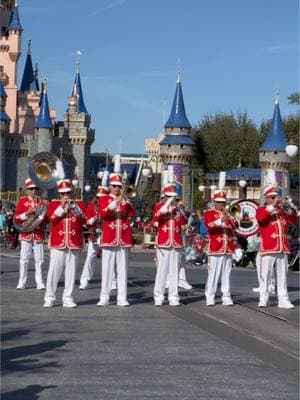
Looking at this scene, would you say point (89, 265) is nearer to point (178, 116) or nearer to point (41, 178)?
point (41, 178)

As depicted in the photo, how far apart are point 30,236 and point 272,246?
399cm

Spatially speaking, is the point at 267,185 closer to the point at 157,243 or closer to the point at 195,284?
the point at 157,243

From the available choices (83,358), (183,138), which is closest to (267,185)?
(83,358)

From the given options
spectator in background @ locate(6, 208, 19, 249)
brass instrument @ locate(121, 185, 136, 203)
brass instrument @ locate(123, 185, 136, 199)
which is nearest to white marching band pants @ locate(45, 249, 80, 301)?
brass instrument @ locate(121, 185, 136, 203)

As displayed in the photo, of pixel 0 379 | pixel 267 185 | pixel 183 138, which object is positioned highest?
pixel 183 138

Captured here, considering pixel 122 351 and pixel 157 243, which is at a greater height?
pixel 157 243

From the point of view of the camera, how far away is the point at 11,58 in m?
88.6

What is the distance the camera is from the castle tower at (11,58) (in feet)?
290

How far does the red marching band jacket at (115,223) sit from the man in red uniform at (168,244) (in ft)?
1.49

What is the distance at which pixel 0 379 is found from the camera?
721cm

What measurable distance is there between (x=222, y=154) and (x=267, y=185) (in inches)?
2754

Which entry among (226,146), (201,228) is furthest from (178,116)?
(201,228)

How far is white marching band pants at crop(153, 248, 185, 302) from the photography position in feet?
41.1

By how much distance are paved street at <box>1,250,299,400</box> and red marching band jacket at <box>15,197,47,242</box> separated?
4.36ft
